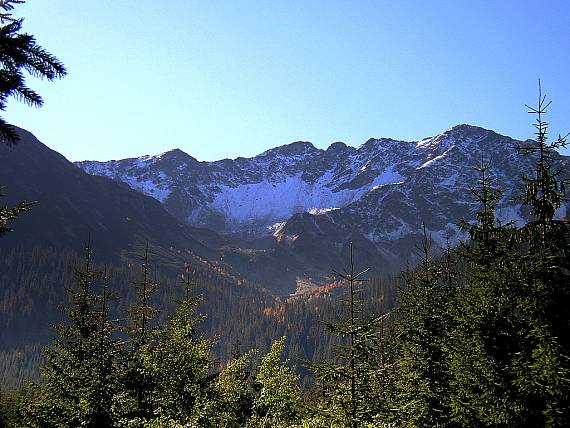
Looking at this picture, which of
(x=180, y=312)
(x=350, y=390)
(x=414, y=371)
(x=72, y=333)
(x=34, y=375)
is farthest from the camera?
(x=34, y=375)

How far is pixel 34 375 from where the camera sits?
157000mm

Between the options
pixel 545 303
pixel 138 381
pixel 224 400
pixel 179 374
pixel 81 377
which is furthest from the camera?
pixel 138 381

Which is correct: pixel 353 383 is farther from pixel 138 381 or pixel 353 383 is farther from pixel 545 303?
pixel 138 381

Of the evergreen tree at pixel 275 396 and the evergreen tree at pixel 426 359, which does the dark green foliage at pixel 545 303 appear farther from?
the evergreen tree at pixel 275 396

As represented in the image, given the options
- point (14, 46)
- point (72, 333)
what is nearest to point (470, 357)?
point (14, 46)

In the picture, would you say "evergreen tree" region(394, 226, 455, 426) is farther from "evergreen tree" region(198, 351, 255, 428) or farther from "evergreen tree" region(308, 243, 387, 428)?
"evergreen tree" region(198, 351, 255, 428)

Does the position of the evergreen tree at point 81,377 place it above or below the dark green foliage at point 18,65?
below

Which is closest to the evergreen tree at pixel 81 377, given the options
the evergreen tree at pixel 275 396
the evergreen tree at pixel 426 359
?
the evergreen tree at pixel 275 396

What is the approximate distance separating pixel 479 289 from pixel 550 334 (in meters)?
2.44

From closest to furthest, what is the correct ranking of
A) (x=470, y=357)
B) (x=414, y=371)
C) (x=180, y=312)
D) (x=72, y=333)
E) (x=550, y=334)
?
(x=550, y=334) < (x=470, y=357) < (x=414, y=371) < (x=180, y=312) < (x=72, y=333)

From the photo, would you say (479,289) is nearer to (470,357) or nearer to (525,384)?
(470,357)

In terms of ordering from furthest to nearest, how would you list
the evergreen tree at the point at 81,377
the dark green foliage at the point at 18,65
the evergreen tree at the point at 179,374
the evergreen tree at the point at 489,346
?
the evergreen tree at the point at 81,377 < the evergreen tree at the point at 179,374 < the evergreen tree at the point at 489,346 < the dark green foliage at the point at 18,65

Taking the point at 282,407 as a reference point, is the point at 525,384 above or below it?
above

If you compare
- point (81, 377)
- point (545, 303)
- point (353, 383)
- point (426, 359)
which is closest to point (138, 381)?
point (81, 377)
